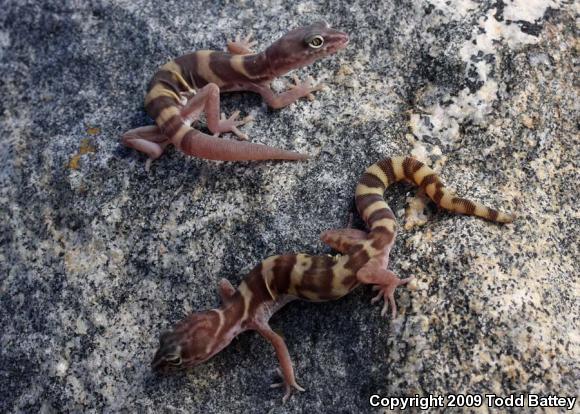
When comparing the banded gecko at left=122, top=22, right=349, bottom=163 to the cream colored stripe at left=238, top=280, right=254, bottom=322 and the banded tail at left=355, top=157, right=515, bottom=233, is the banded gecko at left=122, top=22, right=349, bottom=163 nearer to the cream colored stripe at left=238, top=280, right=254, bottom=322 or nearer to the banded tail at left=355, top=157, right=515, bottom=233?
the banded tail at left=355, top=157, right=515, bottom=233

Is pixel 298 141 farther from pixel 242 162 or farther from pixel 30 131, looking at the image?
pixel 30 131

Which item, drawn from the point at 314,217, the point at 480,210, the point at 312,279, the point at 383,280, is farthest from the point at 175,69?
the point at 480,210

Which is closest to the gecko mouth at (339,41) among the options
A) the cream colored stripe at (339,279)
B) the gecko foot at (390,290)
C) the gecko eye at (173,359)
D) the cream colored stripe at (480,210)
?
the cream colored stripe at (480,210)

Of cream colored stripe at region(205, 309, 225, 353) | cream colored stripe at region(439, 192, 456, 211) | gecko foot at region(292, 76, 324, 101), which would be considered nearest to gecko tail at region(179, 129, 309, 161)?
gecko foot at region(292, 76, 324, 101)

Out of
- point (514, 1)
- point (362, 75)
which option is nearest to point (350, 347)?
point (362, 75)

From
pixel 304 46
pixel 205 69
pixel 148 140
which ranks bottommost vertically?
pixel 148 140

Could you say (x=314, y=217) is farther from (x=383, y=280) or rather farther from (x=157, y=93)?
(x=157, y=93)
